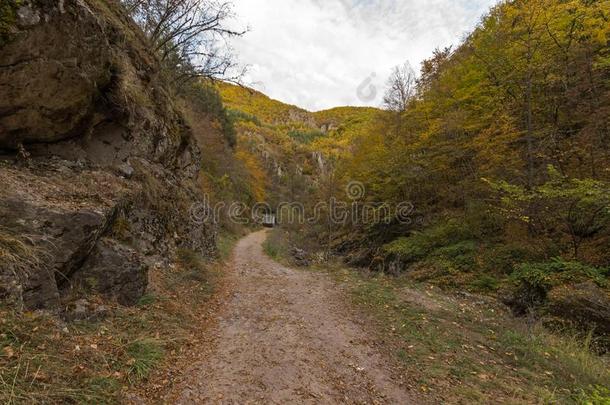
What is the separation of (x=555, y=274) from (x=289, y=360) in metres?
7.46

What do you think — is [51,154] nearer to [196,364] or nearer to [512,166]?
[196,364]

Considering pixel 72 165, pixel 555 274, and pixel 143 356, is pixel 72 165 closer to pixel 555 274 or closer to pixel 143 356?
pixel 143 356

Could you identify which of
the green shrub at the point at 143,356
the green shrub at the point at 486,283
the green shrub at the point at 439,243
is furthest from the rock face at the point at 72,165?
the green shrub at the point at 439,243

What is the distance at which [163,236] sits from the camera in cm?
896

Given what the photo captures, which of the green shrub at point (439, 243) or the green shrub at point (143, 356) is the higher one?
the green shrub at point (439, 243)

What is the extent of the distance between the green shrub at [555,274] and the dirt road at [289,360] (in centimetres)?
507

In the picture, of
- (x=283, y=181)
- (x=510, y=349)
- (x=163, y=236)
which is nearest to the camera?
(x=510, y=349)

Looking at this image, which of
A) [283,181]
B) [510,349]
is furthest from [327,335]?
[283,181]

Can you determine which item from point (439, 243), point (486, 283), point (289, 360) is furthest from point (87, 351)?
point (439, 243)

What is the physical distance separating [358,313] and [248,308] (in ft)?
8.66

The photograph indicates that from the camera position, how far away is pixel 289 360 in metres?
5.14

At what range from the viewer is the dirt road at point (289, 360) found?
4.27 meters

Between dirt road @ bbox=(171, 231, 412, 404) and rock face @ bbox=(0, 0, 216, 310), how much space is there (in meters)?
2.09

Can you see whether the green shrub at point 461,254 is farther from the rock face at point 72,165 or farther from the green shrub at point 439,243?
the rock face at point 72,165
